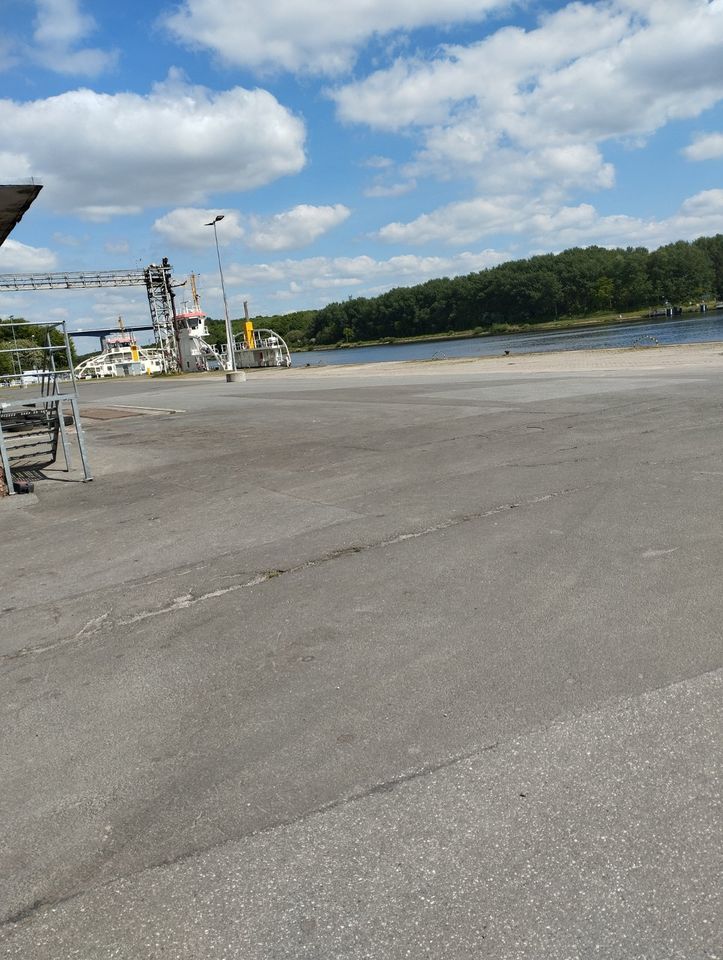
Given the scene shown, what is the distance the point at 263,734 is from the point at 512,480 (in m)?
5.38

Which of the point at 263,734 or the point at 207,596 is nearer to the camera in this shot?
the point at 263,734

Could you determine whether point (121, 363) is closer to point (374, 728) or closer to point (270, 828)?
point (374, 728)

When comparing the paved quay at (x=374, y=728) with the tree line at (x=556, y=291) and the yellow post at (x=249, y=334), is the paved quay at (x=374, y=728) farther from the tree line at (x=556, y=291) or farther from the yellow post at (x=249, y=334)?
the tree line at (x=556, y=291)

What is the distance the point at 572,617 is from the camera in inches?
173

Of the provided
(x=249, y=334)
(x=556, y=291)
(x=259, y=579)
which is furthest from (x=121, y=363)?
(x=259, y=579)

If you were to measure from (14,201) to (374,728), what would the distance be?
7.39 metres

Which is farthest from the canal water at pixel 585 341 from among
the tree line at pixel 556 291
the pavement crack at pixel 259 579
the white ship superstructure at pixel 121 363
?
the tree line at pixel 556 291

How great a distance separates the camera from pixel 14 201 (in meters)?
8.28

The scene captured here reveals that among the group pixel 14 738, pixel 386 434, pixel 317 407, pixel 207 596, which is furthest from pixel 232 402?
pixel 14 738

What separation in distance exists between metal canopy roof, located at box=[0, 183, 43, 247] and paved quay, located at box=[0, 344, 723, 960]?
11.5ft

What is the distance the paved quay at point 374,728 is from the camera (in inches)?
92.0

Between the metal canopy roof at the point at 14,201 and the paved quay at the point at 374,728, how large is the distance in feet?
11.5

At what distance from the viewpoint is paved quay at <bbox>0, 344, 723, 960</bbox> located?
2.34 meters

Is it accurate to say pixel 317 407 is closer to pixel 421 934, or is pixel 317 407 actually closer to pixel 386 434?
pixel 386 434
